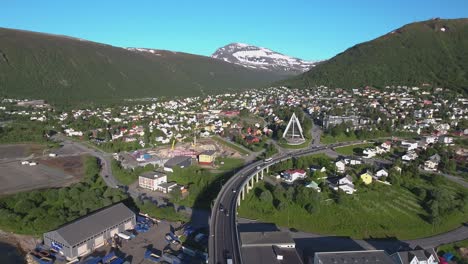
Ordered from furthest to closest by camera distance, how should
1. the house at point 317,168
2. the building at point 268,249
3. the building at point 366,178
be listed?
the house at point 317,168, the building at point 366,178, the building at point 268,249

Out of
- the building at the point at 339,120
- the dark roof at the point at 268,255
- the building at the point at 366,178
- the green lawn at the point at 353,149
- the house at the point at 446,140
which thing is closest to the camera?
the dark roof at the point at 268,255

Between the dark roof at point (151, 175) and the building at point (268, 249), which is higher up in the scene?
the dark roof at point (151, 175)

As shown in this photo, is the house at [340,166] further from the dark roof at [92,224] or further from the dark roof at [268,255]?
the dark roof at [92,224]

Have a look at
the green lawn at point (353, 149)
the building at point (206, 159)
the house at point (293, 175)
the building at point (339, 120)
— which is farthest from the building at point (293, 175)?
the building at point (339, 120)

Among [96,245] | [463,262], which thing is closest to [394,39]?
[463,262]

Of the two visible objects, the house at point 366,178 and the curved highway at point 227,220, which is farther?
the house at point 366,178

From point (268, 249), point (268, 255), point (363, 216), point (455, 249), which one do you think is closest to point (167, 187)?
point (268, 249)

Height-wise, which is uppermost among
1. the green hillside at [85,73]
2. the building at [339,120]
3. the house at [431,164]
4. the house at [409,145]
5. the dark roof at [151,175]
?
the green hillside at [85,73]
